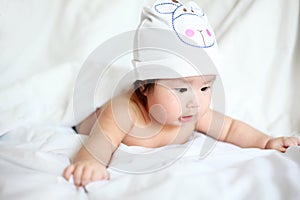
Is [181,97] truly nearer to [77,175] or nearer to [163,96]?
[163,96]

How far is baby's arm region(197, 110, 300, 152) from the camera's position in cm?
87

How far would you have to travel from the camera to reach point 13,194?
61 cm

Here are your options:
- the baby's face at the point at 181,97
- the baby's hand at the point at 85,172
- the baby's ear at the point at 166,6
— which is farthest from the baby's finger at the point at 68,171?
the baby's ear at the point at 166,6

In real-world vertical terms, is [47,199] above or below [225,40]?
below

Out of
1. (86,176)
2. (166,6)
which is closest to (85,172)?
(86,176)

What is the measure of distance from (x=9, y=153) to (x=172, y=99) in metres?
0.32

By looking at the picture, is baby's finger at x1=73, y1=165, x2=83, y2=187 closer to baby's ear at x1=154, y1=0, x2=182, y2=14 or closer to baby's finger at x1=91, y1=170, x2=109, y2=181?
baby's finger at x1=91, y1=170, x2=109, y2=181

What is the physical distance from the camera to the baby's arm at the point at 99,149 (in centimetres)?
67

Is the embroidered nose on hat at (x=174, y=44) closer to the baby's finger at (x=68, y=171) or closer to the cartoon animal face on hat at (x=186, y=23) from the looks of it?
the cartoon animal face on hat at (x=186, y=23)

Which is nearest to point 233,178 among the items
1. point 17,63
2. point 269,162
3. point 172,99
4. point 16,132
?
point 269,162

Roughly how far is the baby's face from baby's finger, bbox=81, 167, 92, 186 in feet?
0.72

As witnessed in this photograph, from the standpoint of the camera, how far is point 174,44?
788 mm

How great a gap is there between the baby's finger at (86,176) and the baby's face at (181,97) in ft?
0.72

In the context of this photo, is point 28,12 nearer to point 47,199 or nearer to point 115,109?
point 115,109
